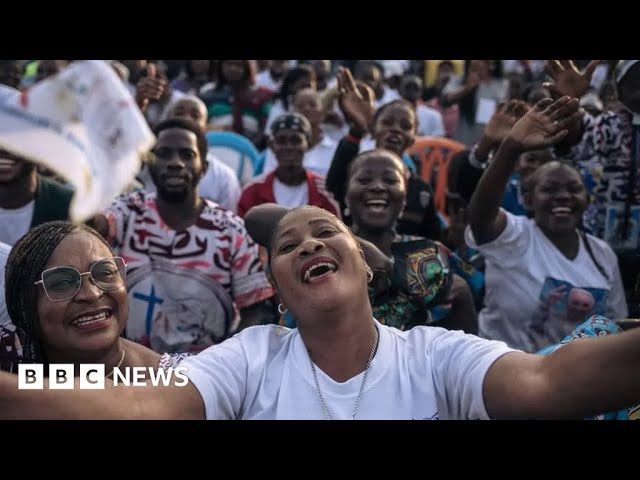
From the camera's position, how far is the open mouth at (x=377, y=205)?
3.25 metres

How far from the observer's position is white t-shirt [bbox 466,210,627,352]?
3.14m

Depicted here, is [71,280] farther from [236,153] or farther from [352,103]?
[236,153]

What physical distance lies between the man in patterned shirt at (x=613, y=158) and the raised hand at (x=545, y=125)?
343 millimetres

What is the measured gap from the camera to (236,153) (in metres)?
5.43

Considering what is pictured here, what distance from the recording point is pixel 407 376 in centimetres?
205

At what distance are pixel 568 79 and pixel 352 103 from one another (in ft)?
4.48

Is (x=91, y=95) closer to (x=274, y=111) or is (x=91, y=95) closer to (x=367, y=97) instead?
(x=367, y=97)

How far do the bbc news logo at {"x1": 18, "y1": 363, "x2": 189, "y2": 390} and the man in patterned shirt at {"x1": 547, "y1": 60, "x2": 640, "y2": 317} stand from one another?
154cm

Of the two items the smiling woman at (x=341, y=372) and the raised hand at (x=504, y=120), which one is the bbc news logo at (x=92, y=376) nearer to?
the smiling woman at (x=341, y=372)

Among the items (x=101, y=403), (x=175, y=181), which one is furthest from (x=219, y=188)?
(x=101, y=403)

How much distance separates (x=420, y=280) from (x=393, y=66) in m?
6.49

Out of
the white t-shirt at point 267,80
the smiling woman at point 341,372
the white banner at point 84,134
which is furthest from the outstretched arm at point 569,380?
the white t-shirt at point 267,80

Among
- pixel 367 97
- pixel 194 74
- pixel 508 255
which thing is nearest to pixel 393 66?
pixel 194 74

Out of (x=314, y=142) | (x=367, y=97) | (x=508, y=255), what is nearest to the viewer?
(x=508, y=255)
